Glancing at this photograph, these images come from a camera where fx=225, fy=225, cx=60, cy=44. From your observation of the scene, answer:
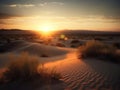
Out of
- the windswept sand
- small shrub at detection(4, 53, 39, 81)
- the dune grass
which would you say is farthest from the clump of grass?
small shrub at detection(4, 53, 39, 81)

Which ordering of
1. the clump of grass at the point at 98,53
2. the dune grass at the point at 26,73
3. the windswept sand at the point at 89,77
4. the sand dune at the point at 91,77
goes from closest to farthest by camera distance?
the windswept sand at the point at 89,77 < the sand dune at the point at 91,77 < the dune grass at the point at 26,73 < the clump of grass at the point at 98,53

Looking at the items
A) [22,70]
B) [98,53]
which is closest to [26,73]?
[22,70]

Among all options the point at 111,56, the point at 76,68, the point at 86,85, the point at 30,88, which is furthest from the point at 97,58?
the point at 30,88

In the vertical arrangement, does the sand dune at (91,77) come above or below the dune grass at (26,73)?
below

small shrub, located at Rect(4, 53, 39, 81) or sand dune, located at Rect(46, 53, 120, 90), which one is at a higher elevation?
small shrub, located at Rect(4, 53, 39, 81)

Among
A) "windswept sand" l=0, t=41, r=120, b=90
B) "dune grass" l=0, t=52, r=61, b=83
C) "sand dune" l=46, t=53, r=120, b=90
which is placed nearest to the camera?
"windswept sand" l=0, t=41, r=120, b=90

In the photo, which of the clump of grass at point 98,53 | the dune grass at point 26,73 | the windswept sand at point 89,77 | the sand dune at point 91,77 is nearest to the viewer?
the windswept sand at point 89,77

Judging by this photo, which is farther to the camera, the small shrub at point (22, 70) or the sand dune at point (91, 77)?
the small shrub at point (22, 70)

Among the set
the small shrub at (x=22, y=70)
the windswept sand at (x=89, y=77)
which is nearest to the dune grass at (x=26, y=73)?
the small shrub at (x=22, y=70)

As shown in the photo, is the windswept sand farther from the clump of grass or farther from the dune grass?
the clump of grass

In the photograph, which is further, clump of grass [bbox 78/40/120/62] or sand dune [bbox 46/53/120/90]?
clump of grass [bbox 78/40/120/62]

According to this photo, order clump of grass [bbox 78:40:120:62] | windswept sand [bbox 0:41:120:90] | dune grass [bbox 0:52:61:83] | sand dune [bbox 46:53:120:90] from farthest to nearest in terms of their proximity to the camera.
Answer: clump of grass [bbox 78:40:120:62], dune grass [bbox 0:52:61:83], sand dune [bbox 46:53:120:90], windswept sand [bbox 0:41:120:90]

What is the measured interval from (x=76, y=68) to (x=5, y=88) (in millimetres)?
4405

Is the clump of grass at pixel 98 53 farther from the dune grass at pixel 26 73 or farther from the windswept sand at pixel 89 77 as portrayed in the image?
the dune grass at pixel 26 73
